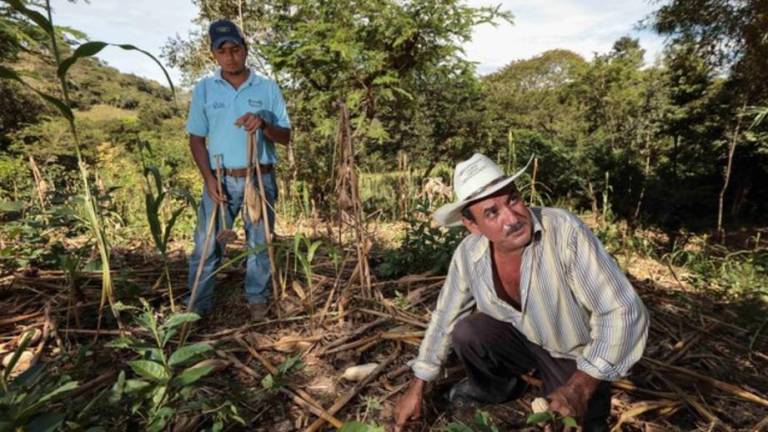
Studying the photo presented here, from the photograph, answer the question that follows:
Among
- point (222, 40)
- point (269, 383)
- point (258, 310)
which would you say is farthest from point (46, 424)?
point (222, 40)

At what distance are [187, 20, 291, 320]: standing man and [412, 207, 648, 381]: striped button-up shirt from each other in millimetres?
1134

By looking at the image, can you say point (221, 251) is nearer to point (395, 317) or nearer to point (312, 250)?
point (312, 250)

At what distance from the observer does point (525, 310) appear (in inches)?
59.7

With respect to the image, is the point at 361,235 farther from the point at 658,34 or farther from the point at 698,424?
the point at 658,34

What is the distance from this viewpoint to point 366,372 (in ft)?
5.91

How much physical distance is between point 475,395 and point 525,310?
449mm

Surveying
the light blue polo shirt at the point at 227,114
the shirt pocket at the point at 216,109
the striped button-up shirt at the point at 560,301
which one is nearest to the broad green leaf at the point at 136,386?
the striped button-up shirt at the point at 560,301

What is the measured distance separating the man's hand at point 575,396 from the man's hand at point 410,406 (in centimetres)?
46

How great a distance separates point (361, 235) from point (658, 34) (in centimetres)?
966

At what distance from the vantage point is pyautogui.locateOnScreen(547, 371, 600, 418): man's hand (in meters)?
1.21

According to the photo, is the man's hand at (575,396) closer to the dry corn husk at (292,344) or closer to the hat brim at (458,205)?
the hat brim at (458,205)

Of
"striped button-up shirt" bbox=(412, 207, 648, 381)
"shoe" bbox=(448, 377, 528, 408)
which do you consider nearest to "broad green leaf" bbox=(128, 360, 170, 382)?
"striped button-up shirt" bbox=(412, 207, 648, 381)

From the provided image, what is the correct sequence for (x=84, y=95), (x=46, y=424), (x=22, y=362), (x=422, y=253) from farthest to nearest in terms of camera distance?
(x=84, y=95) → (x=422, y=253) → (x=22, y=362) → (x=46, y=424)

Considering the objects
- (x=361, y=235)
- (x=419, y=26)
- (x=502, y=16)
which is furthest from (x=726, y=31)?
(x=361, y=235)
